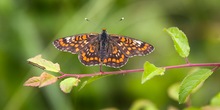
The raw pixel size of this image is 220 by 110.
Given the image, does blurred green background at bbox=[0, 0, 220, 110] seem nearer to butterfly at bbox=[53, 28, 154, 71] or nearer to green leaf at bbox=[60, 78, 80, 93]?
butterfly at bbox=[53, 28, 154, 71]

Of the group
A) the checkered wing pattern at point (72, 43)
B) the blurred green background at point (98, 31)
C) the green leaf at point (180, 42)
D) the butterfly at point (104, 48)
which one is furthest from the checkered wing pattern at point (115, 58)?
the blurred green background at point (98, 31)

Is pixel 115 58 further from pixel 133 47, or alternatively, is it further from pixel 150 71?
pixel 150 71

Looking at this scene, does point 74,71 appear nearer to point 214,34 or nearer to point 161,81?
point 161,81

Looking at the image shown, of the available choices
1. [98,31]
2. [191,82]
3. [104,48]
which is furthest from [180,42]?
[98,31]

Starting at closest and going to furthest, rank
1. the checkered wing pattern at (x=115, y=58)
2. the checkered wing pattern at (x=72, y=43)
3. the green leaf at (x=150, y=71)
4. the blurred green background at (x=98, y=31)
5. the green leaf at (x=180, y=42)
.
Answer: the green leaf at (x=150, y=71), the green leaf at (x=180, y=42), the checkered wing pattern at (x=115, y=58), the checkered wing pattern at (x=72, y=43), the blurred green background at (x=98, y=31)

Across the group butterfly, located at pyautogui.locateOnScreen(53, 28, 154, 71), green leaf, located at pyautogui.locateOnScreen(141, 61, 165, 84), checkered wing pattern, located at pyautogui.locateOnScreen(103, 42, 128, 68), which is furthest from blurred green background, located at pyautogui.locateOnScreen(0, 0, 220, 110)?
green leaf, located at pyautogui.locateOnScreen(141, 61, 165, 84)

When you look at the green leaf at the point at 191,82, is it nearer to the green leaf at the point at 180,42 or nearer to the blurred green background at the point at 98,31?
the green leaf at the point at 180,42
